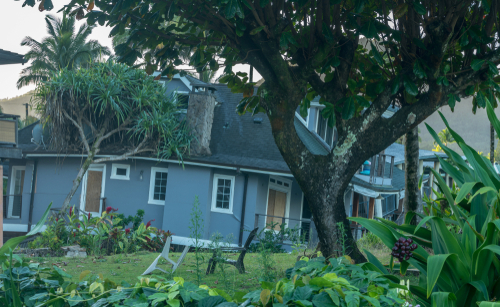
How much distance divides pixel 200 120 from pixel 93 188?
5.65 meters

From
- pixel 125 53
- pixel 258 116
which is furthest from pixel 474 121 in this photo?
pixel 125 53

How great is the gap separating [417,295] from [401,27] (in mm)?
4977

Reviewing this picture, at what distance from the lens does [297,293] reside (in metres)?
1.90

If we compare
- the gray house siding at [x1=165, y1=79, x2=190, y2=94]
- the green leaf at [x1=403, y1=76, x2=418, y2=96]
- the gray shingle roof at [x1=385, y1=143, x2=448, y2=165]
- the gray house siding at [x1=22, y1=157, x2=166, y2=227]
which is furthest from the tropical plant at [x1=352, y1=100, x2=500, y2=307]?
the gray house siding at [x1=165, y1=79, x2=190, y2=94]

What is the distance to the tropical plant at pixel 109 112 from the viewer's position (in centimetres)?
1484

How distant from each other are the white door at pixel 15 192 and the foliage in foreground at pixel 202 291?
1792cm

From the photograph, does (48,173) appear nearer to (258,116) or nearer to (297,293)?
(258,116)

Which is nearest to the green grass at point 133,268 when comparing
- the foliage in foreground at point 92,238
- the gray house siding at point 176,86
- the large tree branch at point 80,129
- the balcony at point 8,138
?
the foliage in foreground at point 92,238

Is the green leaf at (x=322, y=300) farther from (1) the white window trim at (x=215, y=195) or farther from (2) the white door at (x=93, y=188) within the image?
(2) the white door at (x=93, y=188)

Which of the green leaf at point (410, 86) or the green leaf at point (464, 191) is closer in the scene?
the green leaf at point (464, 191)

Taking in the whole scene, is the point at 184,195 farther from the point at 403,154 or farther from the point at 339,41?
the point at 403,154

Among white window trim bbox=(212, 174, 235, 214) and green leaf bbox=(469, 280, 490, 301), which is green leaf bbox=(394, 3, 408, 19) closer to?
green leaf bbox=(469, 280, 490, 301)

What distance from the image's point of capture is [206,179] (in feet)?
50.5

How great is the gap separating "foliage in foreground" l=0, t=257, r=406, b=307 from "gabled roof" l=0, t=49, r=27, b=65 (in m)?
5.03
